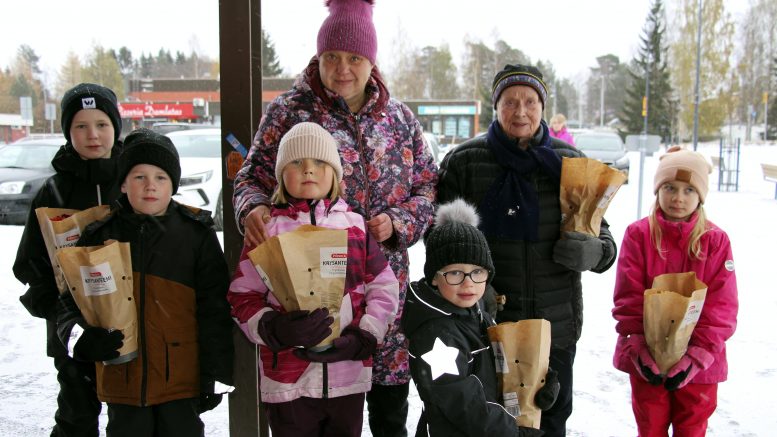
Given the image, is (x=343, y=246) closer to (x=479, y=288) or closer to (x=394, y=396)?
(x=479, y=288)

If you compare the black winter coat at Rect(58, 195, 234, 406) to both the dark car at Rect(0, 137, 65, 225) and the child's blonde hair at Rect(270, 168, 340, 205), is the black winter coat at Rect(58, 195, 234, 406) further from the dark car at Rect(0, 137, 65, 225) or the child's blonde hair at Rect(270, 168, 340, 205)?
the dark car at Rect(0, 137, 65, 225)

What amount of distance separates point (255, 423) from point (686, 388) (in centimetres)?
195

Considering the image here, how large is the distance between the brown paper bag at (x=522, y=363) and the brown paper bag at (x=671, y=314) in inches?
26.3

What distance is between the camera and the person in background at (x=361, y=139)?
2393 mm

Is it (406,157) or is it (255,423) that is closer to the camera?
(406,157)

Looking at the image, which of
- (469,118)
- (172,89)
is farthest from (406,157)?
(172,89)

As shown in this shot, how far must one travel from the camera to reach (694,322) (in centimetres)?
248

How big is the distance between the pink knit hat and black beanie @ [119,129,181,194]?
2.34 ft

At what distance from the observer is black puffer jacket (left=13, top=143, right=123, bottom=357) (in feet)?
8.32

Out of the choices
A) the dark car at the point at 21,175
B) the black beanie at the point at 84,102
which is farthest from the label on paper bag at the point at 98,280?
the dark car at the point at 21,175

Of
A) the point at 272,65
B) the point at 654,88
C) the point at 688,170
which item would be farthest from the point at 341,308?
the point at 654,88

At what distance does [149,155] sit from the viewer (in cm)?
235

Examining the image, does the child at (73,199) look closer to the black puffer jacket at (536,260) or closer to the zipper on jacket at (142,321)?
the zipper on jacket at (142,321)

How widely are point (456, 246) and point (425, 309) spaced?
0.77 feet
